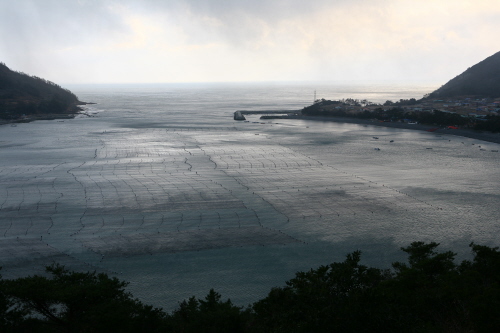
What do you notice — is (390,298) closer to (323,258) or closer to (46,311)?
(323,258)

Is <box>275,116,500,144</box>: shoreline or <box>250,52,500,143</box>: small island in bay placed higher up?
<box>250,52,500,143</box>: small island in bay

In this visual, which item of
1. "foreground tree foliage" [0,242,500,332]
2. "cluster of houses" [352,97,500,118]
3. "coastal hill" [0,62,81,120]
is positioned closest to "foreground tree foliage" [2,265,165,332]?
"foreground tree foliage" [0,242,500,332]

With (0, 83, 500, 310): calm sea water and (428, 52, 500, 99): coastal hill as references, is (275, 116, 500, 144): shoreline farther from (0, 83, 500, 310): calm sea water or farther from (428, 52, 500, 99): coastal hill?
(428, 52, 500, 99): coastal hill

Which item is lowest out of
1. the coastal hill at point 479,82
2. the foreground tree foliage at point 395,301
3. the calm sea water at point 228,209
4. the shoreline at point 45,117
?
the calm sea water at point 228,209

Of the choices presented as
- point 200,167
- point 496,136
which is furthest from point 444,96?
point 200,167

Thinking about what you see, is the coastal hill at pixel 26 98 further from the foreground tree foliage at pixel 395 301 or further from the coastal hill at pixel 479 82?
the coastal hill at pixel 479 82

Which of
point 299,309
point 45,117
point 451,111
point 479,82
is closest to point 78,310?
point 299,309

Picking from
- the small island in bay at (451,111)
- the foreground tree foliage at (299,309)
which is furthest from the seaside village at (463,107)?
the foreground tree foliage at (299,309)

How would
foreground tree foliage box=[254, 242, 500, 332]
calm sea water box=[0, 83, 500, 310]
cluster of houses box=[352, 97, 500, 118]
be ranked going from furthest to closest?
cluster of houses box=[352, 97, 500, 118], calm sea water box=[0, 83, 500, 310], foreground tree foliage box=[254, 242, 500, 332]
